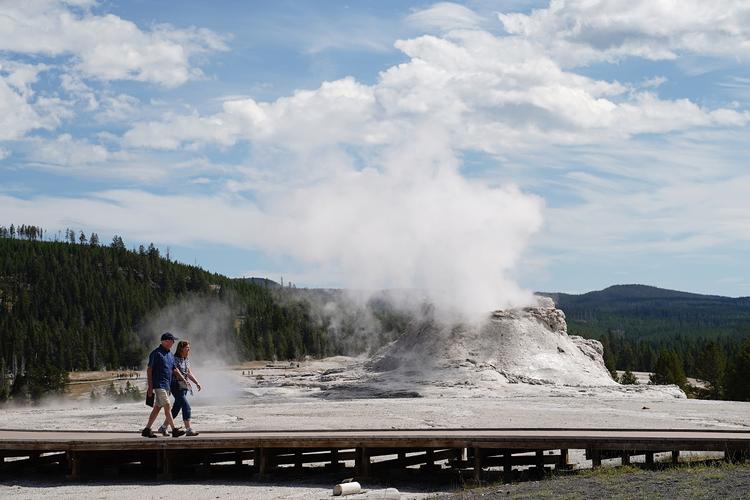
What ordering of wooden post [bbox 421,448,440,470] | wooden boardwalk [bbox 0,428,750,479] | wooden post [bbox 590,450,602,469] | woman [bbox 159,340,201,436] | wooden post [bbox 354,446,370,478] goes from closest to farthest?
wooden boardwalk [bbox 0,428,750,479], wooden post [bbox 590,450,602,469], wooden post [bbox 354,446,370,478], woman [bbox 159,340,201,436], wooden post [bbox 421,448,440,470]

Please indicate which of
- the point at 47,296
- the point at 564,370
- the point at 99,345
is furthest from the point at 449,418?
the point at 47,296

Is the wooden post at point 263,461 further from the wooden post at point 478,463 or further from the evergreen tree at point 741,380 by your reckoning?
the evergreen tree at point 741,380

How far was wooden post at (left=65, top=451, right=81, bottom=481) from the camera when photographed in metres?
15.4

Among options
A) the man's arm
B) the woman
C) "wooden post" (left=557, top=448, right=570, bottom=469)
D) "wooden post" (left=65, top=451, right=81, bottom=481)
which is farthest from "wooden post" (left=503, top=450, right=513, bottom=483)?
"wooden post" (left=65, top=451, right=81, bottom=481)

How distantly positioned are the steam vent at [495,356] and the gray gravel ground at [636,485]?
76.6ft

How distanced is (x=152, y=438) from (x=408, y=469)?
14.9 feet

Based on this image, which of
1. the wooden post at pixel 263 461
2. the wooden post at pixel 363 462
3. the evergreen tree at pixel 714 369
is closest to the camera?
the wooden post at pixel 363 462

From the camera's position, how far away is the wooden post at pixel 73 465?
15.4m

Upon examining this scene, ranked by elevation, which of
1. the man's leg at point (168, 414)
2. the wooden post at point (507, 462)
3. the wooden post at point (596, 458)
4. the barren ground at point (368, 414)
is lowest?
the barren ground at point (368, 414)

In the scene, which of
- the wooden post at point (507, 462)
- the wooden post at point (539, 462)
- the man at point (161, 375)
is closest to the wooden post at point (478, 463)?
the wooden post at point (507, 462)

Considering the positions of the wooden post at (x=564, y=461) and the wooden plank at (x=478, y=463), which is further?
the wooden post at (x=564, y=461)

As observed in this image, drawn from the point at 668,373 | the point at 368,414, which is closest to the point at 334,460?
the point at 368,414

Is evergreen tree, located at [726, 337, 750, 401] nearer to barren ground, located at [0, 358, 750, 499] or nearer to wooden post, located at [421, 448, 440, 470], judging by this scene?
barren ground, located at [0, 358, 750, 499]

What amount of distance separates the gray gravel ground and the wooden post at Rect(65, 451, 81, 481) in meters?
6.64
